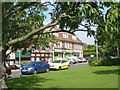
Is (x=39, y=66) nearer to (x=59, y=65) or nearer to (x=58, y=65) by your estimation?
(x=58, y=65)

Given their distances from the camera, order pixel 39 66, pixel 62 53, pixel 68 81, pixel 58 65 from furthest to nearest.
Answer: pixel 62 53
pixel 58 65
pixel 39 66
pixel 68 81

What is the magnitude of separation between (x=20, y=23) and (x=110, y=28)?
8732 millimetres

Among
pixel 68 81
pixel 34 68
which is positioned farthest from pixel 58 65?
pixel 68 81

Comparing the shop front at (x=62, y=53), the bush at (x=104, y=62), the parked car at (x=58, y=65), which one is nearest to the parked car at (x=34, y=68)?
the parked car at (x=58, y=65)

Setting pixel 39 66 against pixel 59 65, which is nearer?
pixel 39 66

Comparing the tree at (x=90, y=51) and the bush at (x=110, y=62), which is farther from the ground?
the tree at (x=90, y=51)

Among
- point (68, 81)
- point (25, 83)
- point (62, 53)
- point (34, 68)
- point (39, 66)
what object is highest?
point (62, 53)

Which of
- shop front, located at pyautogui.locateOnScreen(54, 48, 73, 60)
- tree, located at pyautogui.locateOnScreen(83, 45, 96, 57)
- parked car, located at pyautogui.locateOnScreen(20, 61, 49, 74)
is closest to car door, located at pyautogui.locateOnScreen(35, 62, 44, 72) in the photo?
parked car, located at pyautogui.locateOnScreen(20, 61, 49, 74)

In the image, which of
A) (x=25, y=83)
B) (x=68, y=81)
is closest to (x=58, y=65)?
(x=25, y=83)

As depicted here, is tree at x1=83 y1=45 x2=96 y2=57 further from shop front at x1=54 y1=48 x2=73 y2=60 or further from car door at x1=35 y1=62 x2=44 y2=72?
car door at x1=35 y1=62 x2=44 y2=72

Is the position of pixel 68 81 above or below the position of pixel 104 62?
below

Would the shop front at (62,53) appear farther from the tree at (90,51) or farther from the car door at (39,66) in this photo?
the car door at (39,66)

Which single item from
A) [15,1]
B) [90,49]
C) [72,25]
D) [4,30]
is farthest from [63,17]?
[90,49]

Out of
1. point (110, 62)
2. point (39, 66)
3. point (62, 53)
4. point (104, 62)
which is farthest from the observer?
point (62, 53)
